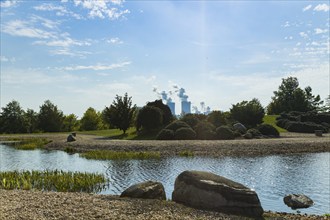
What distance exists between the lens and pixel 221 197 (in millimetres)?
13578

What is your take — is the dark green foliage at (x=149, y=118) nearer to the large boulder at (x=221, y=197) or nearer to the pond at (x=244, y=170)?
the pond at (x=244, y=170)

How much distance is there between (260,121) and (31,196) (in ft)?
185

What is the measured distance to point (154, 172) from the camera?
2548 centimetres

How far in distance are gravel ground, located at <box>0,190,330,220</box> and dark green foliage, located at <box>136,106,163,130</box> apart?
133 feet

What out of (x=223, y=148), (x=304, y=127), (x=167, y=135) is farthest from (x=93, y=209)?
(x=304, y=127)

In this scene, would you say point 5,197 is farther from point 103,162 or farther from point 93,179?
point 103,162

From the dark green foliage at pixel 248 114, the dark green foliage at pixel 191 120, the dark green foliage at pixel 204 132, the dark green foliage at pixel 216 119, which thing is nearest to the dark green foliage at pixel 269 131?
the dark green foliage at pixel 216 119

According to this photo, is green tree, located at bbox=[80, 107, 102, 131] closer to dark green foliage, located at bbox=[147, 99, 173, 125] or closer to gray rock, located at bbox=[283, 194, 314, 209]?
dark green foliage, located at bbox=[147, 99, 173, 125]

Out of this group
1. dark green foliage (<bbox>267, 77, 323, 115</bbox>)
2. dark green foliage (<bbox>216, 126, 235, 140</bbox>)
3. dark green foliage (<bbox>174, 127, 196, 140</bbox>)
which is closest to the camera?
dark green foliage (<bbox>174, 127, 196, 140</bbox>)

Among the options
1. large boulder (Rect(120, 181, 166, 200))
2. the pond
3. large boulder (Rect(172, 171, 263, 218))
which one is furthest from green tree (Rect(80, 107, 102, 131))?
large boulder (Rect(172, 171, 263, 218))

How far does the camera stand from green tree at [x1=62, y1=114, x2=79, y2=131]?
87.4m

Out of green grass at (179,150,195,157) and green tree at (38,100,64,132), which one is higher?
green tree at (38,100,64,132)

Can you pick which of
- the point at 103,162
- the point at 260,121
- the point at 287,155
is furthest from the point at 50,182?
the point at 260,121

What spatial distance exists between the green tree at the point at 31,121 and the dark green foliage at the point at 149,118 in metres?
37.9
